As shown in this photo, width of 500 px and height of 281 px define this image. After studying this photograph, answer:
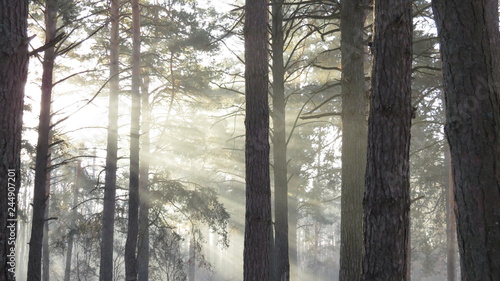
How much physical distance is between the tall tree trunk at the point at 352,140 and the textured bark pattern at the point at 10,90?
5177 millimetres

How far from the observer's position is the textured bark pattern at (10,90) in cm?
A: 338

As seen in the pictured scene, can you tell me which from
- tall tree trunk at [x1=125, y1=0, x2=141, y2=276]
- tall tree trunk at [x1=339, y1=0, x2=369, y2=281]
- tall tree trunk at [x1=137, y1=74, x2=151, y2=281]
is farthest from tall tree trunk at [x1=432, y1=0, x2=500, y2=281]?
tall tree trunk at [x1=137, y1=74, x2=151, y2=281]

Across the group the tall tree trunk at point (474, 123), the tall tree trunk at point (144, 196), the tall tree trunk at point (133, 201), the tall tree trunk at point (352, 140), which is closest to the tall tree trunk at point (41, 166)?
the tall tree trunk at point (133, 201)

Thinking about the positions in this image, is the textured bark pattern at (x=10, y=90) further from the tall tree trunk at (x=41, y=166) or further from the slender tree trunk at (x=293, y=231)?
the slender tree trunk at (x=293, y=231)

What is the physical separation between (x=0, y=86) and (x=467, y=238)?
13.3 ft

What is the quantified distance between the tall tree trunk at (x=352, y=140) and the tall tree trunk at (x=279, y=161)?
3.41 metres

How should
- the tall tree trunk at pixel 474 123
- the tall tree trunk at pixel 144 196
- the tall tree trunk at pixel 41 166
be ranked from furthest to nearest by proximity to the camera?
the tall tree trunk at pixel 144 196, the tall tree trunk at pixel 41 166, the tall tree trunk at pixel 474 123

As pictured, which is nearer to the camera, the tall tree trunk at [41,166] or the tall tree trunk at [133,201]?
the tall tree trunk at [41,166]

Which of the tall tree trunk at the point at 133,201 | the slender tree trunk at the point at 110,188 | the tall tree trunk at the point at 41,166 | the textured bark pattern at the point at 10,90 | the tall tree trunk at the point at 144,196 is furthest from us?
the tall tree trunk at the point at 144,196

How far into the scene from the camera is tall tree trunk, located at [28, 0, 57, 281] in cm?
714

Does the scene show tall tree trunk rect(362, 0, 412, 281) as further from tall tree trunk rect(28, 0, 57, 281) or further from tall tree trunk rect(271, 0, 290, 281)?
tall tree trunk rect(271, 0, 290, 281)

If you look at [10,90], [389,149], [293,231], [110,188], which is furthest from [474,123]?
[293,231]

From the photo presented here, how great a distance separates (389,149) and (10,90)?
3.83 metres

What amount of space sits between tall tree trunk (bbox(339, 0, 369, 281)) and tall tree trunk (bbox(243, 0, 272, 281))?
130cm
